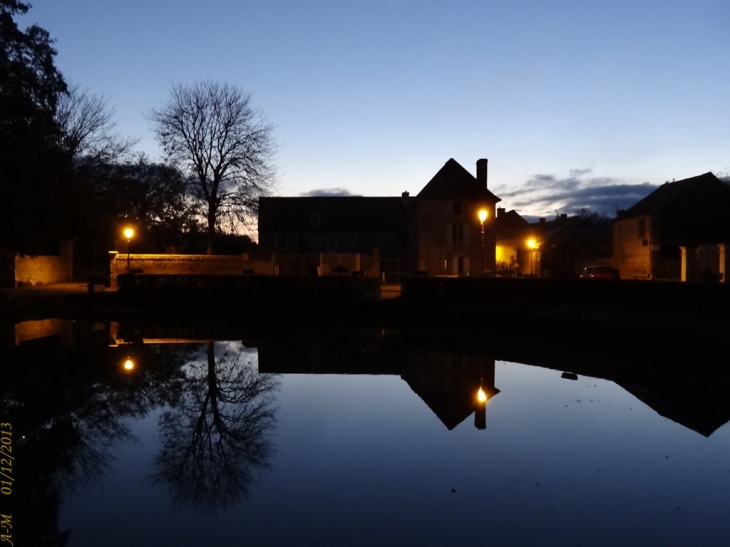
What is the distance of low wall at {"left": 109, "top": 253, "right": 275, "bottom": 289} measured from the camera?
131ft

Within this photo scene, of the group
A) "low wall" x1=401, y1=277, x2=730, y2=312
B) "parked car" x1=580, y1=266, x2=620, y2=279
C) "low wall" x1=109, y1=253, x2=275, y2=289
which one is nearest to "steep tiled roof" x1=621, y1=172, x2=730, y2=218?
"parked car" x1=580, y1=266, x2=620, y2=279

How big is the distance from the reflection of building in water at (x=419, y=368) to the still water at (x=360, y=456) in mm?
96

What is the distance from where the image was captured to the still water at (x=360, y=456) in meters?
6.62

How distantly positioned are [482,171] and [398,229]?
45.8ft

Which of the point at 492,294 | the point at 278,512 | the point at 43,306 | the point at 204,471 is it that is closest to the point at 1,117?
the point at 43,306

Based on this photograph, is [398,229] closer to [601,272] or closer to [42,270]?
[601,272]

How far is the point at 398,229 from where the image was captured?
62.9 meters

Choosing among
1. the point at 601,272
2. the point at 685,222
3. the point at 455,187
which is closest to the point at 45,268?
the point at 455,187

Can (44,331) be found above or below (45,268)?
below

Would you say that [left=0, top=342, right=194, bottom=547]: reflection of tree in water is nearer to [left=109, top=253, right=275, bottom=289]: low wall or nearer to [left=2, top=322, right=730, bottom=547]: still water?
[left=2, top=322, right=730, bottom=547]: still water

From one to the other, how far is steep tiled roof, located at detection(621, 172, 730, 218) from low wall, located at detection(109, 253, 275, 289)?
2752 cm

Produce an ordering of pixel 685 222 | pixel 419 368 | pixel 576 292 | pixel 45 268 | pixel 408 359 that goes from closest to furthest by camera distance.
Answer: pixel 419 368 → pixel 408 359 → pixel 576 292 → pixel 45 268 → pixel 685 222

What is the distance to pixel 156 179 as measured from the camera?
55.8m

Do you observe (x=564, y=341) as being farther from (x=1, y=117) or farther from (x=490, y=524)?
(x=1, y=117)
